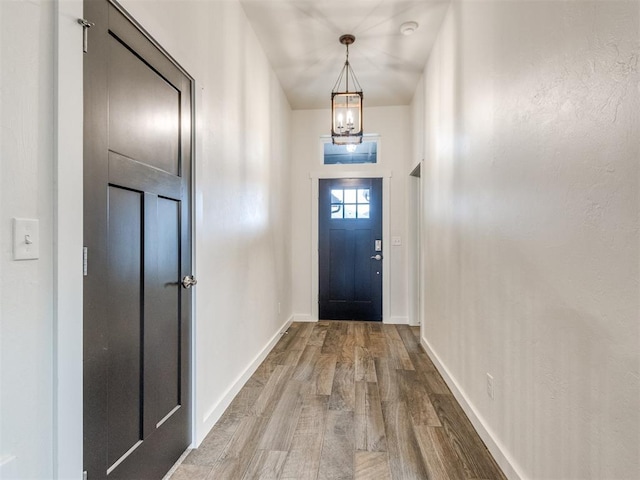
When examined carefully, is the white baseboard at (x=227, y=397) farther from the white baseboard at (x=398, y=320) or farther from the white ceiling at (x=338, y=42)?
the white ceiling at (x=338, y=42)

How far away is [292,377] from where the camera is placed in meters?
2.96

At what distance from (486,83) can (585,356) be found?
1568mm

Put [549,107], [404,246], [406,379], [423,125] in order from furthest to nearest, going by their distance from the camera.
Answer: [404,246] < [423,125] < [406,379] < [549,107]

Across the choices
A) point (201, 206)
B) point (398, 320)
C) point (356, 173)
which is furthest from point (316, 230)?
point (201, 206)

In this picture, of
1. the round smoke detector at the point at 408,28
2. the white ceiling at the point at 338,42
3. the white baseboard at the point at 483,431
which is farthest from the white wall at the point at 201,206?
the white baseboard at the point at 483,431

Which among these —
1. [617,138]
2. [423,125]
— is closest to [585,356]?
[617,138]

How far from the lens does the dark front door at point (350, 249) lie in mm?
4957

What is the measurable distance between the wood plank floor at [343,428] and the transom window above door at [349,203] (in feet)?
7.10

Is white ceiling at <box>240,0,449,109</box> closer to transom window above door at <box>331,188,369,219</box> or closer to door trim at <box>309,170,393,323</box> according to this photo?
door trim at <box>309,170,393,323</box>

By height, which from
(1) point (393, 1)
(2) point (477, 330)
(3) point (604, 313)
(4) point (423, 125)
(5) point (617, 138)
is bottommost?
(2) point (477, 330)

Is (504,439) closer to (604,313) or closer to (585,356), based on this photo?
Answer: (585,356)
